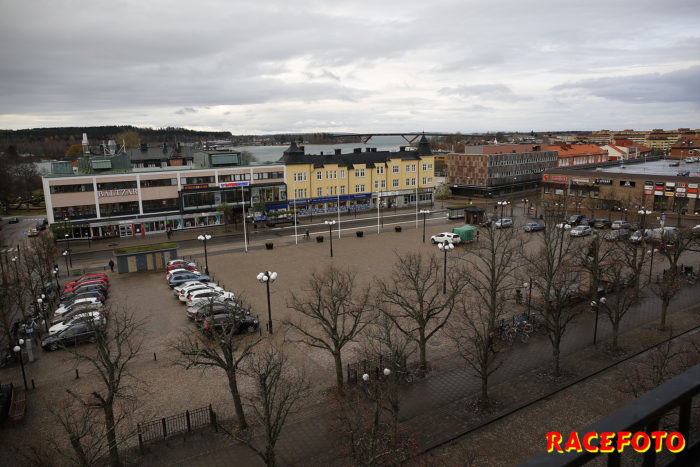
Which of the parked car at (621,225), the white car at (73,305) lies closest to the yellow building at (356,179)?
the parked car at (621,225)

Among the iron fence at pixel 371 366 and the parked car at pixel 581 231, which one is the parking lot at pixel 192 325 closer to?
the iron fence at pixel 371 366

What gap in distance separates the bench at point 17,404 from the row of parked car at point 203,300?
716cm

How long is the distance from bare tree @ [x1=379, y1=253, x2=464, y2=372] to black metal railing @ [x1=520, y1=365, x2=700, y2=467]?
1506 cm

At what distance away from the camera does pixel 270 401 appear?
14047mm

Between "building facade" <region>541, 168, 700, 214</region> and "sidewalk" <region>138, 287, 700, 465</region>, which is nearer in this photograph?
"sidewalk" <region>138, 287, 700, 465</region>

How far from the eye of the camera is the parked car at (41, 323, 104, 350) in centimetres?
2292

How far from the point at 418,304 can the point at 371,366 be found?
23.6ft

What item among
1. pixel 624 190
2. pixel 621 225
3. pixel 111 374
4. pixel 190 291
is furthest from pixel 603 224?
pixel 111 374

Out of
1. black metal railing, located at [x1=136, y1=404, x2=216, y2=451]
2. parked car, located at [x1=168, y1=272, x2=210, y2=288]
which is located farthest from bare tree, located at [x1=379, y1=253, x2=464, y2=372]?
parked car, located at [x1=168, y1=272, x2=210, y2=288]

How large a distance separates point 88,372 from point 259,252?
2321 centimetres

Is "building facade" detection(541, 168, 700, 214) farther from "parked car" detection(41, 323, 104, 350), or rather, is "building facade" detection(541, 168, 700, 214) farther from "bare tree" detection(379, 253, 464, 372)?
"parked car" detection(41, 323, 104, 350)

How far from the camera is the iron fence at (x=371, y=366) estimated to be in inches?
733

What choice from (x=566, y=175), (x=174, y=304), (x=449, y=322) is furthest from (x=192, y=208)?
(x=566, y=175)

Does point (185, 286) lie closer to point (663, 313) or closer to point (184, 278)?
point (184, 278)
